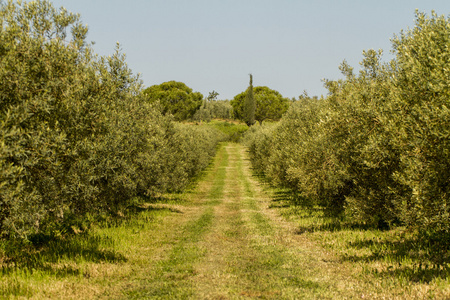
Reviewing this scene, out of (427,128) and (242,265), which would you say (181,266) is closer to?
(242,265)

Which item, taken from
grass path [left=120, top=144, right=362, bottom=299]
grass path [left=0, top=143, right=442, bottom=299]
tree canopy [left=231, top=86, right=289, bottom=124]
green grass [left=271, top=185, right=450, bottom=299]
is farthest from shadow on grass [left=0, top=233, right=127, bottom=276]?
tree canopy [left=231, top=86, right=289, bottom=124]

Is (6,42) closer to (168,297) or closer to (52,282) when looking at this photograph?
(52,282)

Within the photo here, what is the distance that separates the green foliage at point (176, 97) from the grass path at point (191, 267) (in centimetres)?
9676

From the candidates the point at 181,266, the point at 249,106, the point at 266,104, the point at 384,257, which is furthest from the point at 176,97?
the point at 384,257

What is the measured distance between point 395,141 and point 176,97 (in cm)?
10978

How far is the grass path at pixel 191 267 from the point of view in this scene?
34.3 feet

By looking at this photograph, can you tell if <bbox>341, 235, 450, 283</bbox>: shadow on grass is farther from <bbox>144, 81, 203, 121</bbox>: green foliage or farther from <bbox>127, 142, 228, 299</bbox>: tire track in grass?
<bbox>144, 81, 203, 121</bbox>: green foliage

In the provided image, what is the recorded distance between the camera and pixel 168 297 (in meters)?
10.3

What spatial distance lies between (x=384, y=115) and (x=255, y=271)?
28.6 feet

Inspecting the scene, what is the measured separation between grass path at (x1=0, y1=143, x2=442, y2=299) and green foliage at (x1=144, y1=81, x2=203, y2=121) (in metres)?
96.8

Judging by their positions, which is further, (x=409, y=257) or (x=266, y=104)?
(x=266, y=104)

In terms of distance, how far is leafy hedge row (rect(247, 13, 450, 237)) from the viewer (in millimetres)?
11227

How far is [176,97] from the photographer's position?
11875cm

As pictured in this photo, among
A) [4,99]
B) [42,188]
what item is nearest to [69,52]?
[4,99]
